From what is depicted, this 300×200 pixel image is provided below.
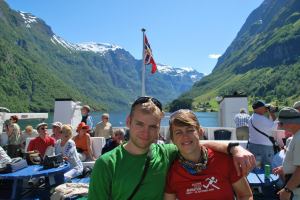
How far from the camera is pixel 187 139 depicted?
7.53 ft

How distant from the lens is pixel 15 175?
502 centimetres

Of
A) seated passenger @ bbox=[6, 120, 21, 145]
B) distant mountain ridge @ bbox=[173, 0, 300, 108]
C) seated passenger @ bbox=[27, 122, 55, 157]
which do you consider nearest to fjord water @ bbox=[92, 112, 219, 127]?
seated passenger @ bbox=[27, 122, 55, 157]

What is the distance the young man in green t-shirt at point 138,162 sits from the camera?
213 cm

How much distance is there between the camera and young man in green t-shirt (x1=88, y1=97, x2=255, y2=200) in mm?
2131

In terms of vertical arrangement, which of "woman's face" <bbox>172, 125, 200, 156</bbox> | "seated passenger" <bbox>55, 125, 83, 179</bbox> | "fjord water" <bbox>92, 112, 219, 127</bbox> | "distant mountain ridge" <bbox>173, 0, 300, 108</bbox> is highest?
"distant mountain ridge" <bbox>173, 0, 300, 108</bbox>

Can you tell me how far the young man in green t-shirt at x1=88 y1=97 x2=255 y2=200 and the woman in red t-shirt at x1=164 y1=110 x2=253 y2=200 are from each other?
0.23ft

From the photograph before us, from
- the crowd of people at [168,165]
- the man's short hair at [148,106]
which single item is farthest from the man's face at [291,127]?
the man's short hair at [148,106]

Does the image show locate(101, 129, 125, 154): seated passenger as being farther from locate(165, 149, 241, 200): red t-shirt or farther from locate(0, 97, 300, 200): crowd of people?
locate(165, 149, 241, 200): red t-shirt

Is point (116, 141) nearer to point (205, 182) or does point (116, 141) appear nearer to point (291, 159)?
point (291, 159)

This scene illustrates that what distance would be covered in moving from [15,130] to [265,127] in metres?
6.74

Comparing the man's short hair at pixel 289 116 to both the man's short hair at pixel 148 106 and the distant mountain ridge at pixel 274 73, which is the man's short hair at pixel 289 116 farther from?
the distant mountain ridge at pixel 274 73

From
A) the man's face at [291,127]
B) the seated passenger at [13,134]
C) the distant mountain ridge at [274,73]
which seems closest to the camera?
the man's face at [291,127]

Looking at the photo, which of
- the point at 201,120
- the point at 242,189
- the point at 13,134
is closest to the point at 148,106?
the point at 242,189

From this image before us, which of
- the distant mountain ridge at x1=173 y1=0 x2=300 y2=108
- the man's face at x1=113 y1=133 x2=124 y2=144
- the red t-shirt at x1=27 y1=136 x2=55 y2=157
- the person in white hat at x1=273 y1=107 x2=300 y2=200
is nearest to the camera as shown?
the person in white hat at x1=273 y1=107 x2=300 y2=200
